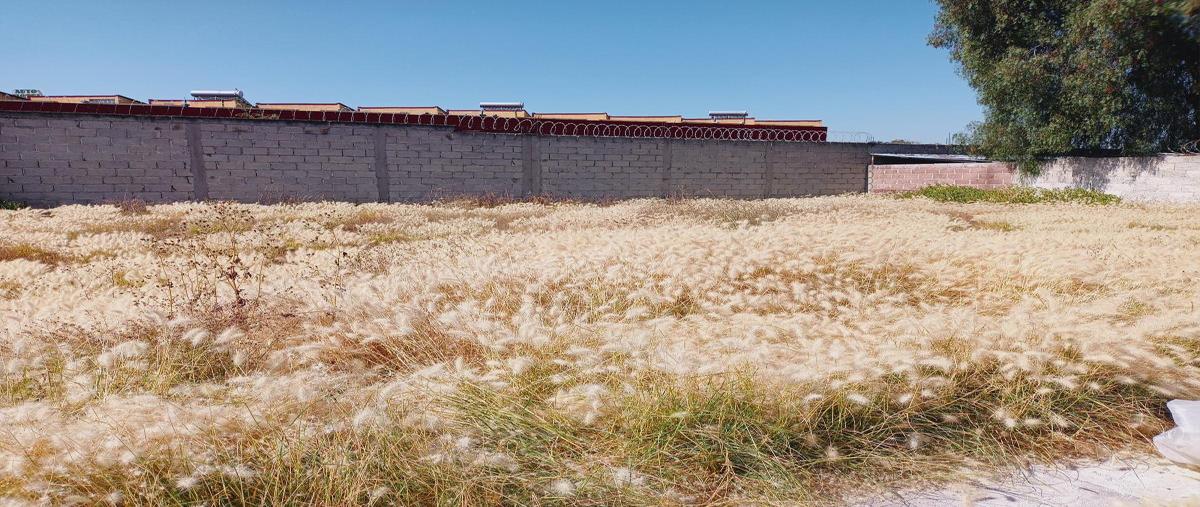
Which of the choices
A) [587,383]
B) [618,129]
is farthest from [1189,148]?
[587,383]

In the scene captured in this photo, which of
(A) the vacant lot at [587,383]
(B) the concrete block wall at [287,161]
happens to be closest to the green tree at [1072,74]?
(A) the vacant lot at [587,383]

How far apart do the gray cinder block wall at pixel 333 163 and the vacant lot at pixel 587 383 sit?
30.0 feet

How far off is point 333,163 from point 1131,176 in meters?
18.1

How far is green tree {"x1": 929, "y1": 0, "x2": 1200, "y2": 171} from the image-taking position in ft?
39.2

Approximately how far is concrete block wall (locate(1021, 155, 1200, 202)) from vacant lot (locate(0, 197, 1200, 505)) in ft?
37.1

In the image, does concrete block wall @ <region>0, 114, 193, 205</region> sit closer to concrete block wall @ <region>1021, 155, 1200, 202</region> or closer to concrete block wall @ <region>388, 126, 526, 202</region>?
concrete block wall @ <region>388, 126, 526, 202</region>

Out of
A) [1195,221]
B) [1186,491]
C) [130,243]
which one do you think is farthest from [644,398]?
[1195,221]

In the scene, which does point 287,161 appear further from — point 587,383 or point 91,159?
point 587,383

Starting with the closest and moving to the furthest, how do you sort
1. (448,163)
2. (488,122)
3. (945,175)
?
(448,163) → (488,122) → (945,175)

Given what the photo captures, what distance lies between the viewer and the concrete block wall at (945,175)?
1608 cm

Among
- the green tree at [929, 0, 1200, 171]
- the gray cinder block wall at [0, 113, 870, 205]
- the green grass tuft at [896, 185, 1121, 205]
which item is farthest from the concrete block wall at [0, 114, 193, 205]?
the green tree at [929, 0, 1200, 171]

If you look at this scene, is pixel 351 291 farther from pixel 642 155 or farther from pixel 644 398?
pixel 642 155

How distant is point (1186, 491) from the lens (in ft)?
6.46

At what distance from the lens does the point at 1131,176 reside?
13.3 meters
